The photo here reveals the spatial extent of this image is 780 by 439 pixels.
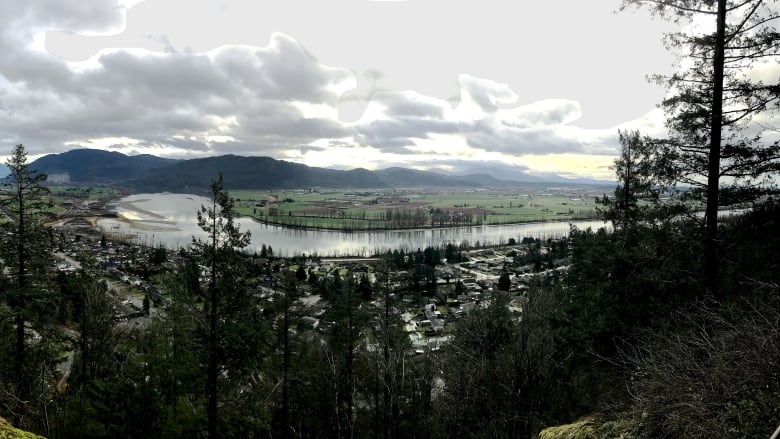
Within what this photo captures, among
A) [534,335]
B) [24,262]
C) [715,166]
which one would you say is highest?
[715,166]

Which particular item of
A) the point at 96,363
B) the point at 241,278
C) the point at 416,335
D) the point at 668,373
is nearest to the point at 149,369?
the point at 96,363

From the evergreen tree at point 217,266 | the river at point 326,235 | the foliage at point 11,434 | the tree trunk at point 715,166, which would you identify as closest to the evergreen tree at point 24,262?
the evergreen tree at point 217,266

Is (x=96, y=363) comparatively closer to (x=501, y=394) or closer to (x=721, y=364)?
(x=501, y=394)

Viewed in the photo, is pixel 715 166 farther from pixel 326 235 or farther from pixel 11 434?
pixel 326 235

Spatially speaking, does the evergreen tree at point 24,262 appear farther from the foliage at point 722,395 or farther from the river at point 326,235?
the river at point 326,235

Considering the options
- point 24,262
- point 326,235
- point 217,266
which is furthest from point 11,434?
point 326,235

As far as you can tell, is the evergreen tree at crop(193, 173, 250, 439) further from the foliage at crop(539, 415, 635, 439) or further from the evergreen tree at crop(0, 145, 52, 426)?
the foliage at crop(539, 415, 635, 439)
